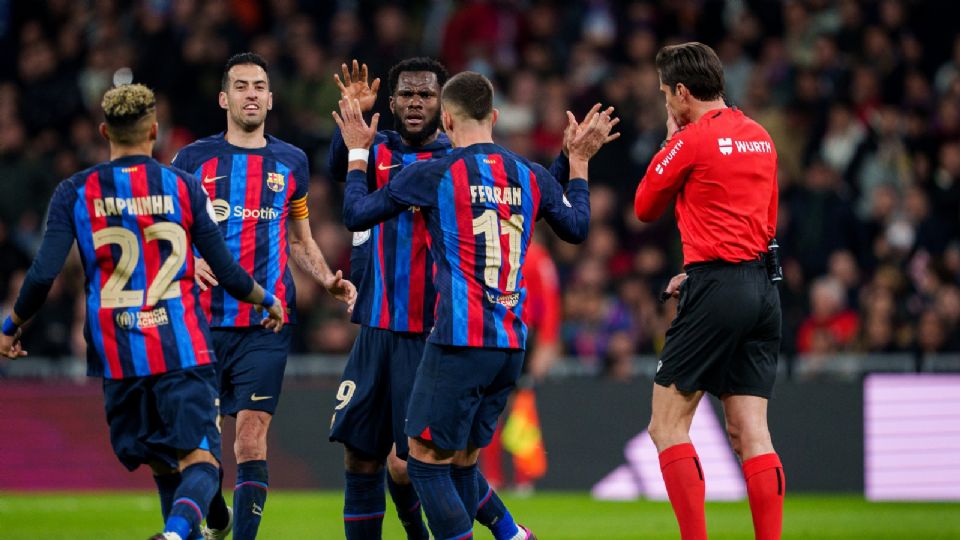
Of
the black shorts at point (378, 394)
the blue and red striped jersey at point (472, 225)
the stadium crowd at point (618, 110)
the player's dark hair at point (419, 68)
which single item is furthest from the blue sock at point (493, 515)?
the stadium crowd at point (618, 110)

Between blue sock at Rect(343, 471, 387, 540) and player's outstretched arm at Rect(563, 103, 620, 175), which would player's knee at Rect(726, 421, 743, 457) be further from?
blue sock at Rect(343, 471, 387, 540)

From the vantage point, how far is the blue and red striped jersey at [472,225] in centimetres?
694

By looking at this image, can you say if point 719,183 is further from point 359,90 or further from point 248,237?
point 248,237

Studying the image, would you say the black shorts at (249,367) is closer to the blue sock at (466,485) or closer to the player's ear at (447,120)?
the blue sock at (466,485)

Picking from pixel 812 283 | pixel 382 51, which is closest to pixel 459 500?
pixel 812 283

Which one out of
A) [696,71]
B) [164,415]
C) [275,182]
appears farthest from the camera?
[275,182]

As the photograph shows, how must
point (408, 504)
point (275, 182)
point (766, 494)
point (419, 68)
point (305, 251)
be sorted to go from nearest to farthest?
1. point (766, 494)
2. point (419, 68)
3. point (408, 504)
4. point (275, 182)
5. point (305, 251)

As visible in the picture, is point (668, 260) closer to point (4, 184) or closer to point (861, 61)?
point (861, 61)

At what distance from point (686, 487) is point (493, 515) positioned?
1161 millimetres

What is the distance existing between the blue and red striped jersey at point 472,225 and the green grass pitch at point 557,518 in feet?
11.5

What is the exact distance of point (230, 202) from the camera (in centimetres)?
824

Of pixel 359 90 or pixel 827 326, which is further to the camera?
pixel 827 326

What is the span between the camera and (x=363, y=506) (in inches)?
301


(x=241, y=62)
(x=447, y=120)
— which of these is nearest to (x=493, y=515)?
(x=447, y=120)
